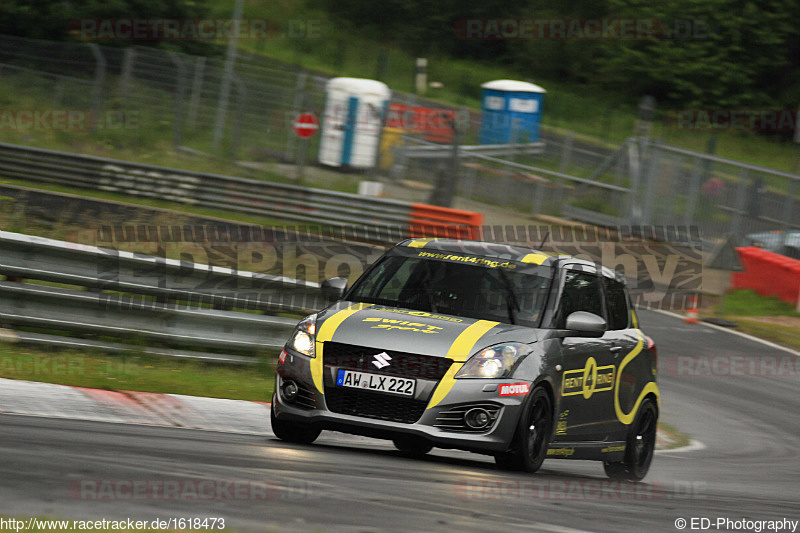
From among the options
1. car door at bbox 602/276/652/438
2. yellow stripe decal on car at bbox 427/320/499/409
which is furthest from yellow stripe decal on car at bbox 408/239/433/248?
car door at bbox 602/276/652/438

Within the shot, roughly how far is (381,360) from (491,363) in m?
0.70

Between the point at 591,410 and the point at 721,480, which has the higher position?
the point at 591,410

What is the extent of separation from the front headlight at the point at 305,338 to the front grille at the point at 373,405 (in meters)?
0.32

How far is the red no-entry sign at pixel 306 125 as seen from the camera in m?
23.5

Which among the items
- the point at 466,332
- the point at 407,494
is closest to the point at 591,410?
the point at 466,332

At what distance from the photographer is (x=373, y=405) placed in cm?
741

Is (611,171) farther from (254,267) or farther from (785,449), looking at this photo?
(785,449)

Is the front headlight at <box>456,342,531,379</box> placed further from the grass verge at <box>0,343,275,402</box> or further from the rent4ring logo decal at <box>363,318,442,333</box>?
the grass verge at <box>0,343,275,402</box>

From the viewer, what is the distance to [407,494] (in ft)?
19.7

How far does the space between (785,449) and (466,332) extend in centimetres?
554

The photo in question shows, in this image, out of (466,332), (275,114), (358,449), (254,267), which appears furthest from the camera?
(275,114)

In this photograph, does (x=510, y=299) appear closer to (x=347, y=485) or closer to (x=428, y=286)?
(x=428, y=286)

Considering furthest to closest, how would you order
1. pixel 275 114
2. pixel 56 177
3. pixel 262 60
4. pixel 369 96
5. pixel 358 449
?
pixel 262 60
pixel 369 96
pixel 275 114
pixel 56 177
pixel 358 449

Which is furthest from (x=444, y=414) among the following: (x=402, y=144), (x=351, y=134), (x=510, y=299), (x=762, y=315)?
(x=402, y=144)
